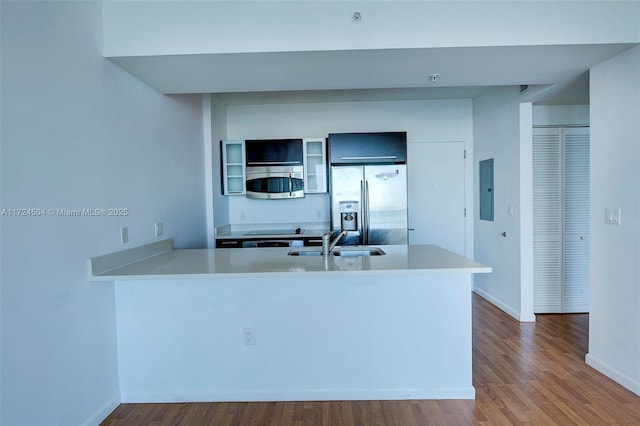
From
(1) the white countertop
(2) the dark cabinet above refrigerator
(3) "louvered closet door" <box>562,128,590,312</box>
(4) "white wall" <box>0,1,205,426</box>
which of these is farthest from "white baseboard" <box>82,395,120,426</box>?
(3) "louvered closet door" <box>562,128,590,312</box>

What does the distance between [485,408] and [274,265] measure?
1.53m

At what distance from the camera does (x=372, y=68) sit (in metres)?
2.43

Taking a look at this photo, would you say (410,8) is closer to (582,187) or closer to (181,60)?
(181,60)

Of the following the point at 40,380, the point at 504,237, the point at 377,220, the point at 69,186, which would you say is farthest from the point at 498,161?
the point at 40,380

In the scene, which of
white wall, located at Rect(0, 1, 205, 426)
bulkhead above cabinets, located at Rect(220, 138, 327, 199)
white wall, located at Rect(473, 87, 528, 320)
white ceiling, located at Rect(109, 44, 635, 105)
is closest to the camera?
white wall, located at Rect(0, 1, 205, 426)

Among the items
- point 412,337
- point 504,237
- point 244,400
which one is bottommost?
point 244,400

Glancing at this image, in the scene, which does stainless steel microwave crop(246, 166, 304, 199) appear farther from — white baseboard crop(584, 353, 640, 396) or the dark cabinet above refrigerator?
white baseboard crop(584, 353, 640, 396)

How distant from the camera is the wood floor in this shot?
206 cm

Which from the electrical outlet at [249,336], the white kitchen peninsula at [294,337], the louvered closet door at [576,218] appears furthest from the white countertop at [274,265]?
the louvered closet door at [576,218]

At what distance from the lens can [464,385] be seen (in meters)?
2.28

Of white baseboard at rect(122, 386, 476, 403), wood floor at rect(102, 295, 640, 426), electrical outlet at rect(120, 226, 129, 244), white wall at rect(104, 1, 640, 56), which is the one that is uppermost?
white wall at rect(104, 1, 640, 56)

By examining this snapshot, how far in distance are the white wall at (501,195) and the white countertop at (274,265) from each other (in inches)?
57.9

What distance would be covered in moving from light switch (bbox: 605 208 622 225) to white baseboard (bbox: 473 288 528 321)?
1.50 m

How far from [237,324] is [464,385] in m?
1.47
